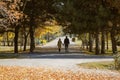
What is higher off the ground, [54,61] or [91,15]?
[91,15]

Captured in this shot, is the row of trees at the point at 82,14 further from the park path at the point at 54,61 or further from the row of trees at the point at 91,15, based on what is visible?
the park path at the point at 54,61

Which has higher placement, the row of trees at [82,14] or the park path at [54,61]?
the row of trees at [82,14]

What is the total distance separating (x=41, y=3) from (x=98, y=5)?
766cm

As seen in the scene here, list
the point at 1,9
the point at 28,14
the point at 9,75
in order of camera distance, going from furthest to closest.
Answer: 1. the point at 28,14
2. the point at 1,9
3. the point at 9,75

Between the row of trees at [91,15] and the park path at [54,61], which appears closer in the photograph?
the park path at [54,61]

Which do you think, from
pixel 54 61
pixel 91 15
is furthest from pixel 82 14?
pixel 54 61

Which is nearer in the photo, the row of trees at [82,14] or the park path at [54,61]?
the park path at [54,61]

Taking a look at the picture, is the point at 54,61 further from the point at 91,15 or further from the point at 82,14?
the point at 91,15

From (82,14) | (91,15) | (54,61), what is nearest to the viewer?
(54,61)

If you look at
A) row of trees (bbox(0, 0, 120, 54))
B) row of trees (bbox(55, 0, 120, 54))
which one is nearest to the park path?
row of trees (bbox(0, 0, 120, 54))

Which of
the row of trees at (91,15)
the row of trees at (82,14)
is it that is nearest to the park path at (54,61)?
the row of trees at (82,14)

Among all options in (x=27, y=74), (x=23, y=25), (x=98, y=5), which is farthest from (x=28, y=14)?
(x=27, y=74)

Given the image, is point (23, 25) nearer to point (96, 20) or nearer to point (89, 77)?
point (96, 20)

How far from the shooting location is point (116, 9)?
4344cm
